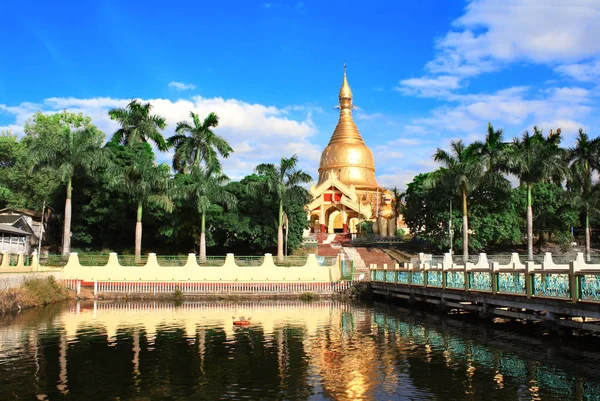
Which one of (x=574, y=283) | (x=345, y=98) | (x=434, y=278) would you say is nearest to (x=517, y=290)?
(x=574, y=283)

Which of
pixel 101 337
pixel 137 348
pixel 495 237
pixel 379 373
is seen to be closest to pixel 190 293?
pixel 101 337

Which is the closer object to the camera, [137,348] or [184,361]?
[184,361]

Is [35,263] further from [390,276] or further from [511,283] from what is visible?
[511,283]

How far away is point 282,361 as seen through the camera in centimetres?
1648

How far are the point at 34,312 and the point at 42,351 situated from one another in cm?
1134

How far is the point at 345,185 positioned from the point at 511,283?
66452 millimetres

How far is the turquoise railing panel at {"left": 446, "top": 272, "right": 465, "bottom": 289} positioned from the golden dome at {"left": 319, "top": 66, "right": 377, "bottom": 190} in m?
64.9

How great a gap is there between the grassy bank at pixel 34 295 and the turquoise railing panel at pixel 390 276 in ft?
60.8

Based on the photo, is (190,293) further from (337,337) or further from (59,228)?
(59,228)

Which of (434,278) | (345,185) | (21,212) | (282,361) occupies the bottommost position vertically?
(282,361)

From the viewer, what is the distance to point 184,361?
1638cm

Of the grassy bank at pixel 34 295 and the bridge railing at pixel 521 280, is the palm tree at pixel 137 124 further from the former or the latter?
the bridge railing at pixel 521 280

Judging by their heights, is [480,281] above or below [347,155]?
below

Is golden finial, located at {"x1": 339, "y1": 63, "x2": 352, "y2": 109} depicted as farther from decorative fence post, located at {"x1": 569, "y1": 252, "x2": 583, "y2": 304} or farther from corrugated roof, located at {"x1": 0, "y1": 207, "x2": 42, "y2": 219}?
decorative fence post, located at {"x1": 569, "y1": 252, "x2": 583, "y2": 304}
